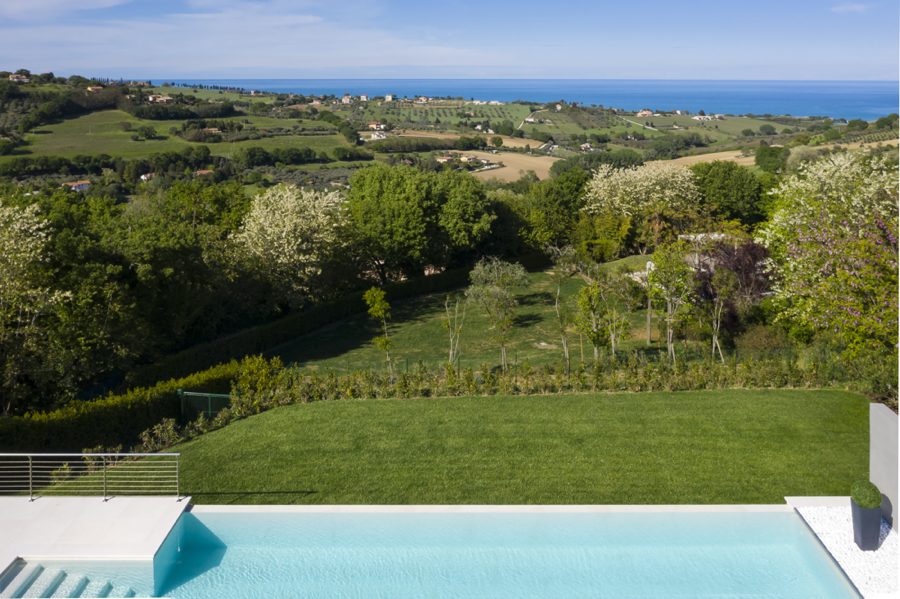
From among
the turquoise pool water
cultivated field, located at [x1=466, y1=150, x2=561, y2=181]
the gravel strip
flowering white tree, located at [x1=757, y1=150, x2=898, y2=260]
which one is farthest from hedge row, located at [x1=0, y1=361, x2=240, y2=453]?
cultivated field, located at [x1=466, y1=150, x2=561, y2=181]

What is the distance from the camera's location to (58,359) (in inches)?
679

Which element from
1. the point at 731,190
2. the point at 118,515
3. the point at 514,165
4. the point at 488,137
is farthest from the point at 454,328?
the point at 488,137

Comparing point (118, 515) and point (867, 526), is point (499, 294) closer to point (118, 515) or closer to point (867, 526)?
point (867, 526)

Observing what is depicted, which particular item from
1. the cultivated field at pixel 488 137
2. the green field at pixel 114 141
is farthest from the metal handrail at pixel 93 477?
the cultivated field at pixel 488 137

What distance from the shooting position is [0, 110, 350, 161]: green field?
230ft

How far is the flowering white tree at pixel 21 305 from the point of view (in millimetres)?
17047

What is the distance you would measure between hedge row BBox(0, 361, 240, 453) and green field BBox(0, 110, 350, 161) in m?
59.2

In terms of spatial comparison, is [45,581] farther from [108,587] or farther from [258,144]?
[258,144]

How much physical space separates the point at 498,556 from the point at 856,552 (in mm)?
5404

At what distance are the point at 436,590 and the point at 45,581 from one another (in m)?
5.76

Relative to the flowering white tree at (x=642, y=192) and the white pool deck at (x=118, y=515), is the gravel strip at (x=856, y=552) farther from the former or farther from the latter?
the flowering white tree at (x=642, y=192)

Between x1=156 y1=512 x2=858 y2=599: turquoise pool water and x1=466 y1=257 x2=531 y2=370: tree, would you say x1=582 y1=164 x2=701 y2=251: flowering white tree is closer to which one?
x1=466 y1=257 x2=531 y2=370: tree

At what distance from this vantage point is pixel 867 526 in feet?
30.7

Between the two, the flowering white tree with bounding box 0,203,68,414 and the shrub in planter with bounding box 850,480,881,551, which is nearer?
the shrub in planter with bounding box 850,480,881,551
